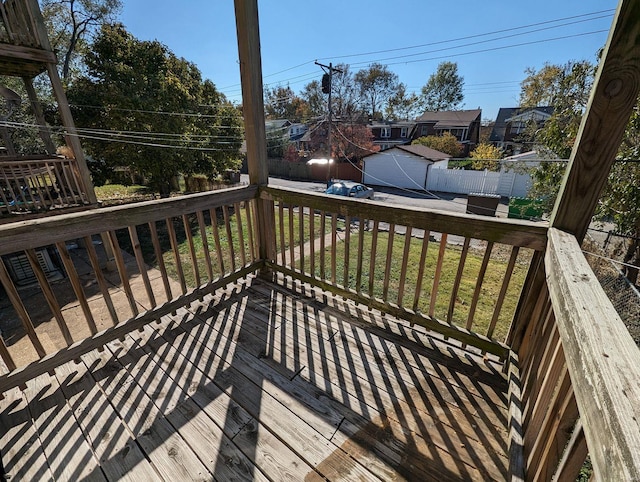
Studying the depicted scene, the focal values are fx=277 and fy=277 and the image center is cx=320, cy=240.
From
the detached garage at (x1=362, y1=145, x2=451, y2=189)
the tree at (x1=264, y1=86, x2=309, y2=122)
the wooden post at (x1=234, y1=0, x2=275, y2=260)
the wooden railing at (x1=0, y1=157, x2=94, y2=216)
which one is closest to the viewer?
the wooden post at (x1=234, y1=0, x2=275, y2=260)

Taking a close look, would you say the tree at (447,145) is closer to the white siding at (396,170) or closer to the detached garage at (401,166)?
the detached garage at (401,166)

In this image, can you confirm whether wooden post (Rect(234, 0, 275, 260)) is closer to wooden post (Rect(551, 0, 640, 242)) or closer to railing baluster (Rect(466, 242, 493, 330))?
railing baluster (Rect(466, 242, 493, 330))

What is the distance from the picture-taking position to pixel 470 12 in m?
4.09

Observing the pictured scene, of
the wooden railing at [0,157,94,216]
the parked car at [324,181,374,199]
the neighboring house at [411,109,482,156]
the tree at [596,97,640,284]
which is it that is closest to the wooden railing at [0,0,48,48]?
the wooden railing at [0,157,94,216]

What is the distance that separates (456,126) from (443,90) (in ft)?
31.6

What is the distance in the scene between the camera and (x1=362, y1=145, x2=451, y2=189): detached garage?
1558 centimetres

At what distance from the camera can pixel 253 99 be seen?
86.5 inches

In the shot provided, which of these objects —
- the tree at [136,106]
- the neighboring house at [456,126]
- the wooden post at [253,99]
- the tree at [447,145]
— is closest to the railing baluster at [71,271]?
the wooden post at [253,99]

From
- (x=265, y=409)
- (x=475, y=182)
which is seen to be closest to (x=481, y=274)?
(x=265, y=409)

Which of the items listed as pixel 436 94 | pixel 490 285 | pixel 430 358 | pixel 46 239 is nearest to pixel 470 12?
pixel 490 285

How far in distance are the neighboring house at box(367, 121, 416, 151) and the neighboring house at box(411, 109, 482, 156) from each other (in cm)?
60

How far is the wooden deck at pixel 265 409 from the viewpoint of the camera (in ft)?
4.06

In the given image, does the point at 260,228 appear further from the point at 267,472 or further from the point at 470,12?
the point at 470,12

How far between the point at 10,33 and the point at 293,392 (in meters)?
5.87
